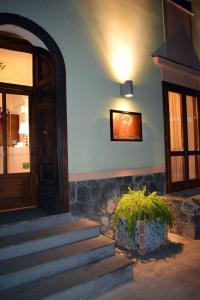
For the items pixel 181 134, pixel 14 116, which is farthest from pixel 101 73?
pixel 181 134

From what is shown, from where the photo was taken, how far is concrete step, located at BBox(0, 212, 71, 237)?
11.8 feet

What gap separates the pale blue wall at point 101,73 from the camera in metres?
4.54

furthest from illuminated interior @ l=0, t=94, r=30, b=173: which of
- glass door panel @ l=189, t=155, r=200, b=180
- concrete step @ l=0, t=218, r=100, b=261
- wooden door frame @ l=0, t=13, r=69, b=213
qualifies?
glass door panel @ l=189, t=155, r=200, b=180

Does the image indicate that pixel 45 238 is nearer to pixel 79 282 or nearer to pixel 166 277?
pixel 79 282

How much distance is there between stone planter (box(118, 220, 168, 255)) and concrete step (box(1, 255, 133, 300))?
30.0 inches

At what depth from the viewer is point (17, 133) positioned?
5035mm

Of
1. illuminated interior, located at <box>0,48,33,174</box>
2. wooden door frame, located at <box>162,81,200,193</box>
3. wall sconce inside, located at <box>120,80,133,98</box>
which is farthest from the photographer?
wooden door frame, located at <box>162,81,200,193</box>

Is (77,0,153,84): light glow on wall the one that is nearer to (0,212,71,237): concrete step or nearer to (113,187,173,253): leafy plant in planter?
(113,187,173,253): leafy plant in planter

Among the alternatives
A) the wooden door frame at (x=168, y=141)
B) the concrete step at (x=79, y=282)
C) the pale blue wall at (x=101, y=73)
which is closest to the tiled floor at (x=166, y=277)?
the concrete step at (x=79, y=282)

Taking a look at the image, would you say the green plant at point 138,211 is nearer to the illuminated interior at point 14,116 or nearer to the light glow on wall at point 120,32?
the illuminated interior at point 14,116

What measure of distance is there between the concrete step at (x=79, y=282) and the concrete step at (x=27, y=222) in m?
0.91

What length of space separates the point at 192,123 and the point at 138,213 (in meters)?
4.05

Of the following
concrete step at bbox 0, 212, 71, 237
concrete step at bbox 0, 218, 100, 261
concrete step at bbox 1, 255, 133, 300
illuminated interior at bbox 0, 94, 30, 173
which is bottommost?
concrete step at bbox 1, 255, 133, 300

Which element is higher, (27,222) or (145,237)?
(27,222)
